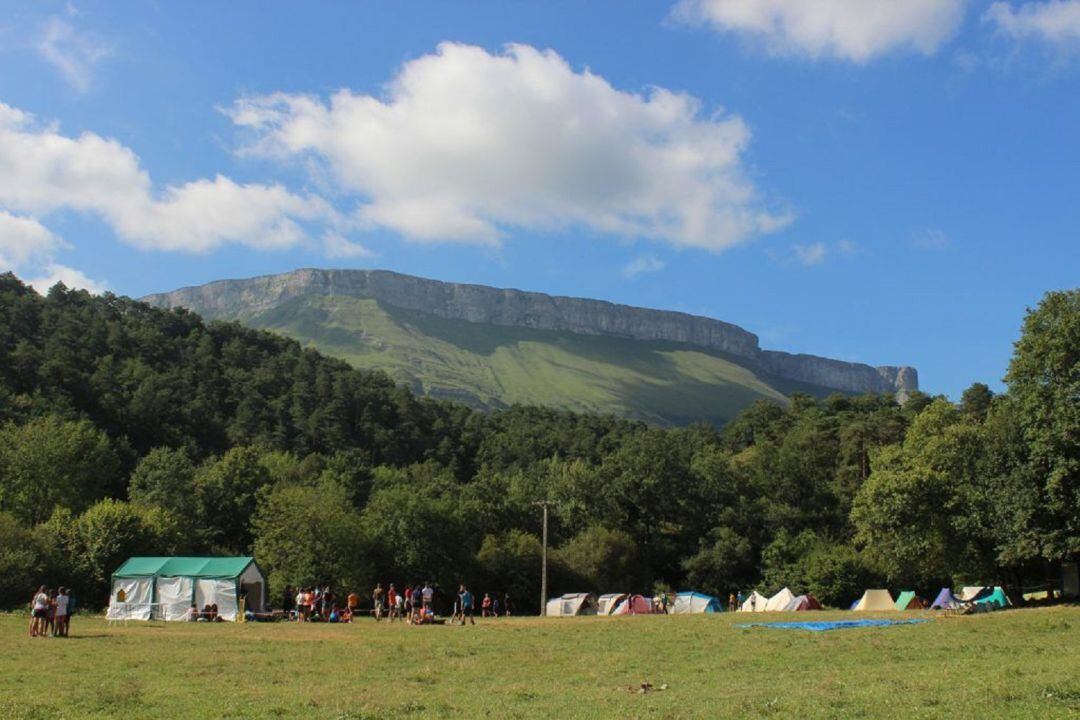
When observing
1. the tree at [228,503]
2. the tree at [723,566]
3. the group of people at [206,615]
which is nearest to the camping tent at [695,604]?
the tree at [723,566]

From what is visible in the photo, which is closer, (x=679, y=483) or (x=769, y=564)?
(x=769, y=564)

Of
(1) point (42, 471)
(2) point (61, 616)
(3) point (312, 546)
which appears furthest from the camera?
(1) point (42, 471)

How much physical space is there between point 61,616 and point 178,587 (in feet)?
56.7

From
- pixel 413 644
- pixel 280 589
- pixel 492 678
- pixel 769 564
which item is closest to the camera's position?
pixel 492 678

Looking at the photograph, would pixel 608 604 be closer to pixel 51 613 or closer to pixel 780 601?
pixel 780 601

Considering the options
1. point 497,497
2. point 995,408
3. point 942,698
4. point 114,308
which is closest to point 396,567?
point 497,497

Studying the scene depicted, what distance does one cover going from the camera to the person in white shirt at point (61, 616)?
99.8 ft

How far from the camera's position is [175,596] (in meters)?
47.3

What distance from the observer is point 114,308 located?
464 feet

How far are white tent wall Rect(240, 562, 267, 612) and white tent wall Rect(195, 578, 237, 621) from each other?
882 millimetres

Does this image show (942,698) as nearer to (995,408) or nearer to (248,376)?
(995,408)

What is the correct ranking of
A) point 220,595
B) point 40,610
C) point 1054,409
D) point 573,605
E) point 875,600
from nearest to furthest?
point 40,610
point 1054,409
point 220,595
point 875,600
point 573,605

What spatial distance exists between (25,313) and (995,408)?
10753 cm

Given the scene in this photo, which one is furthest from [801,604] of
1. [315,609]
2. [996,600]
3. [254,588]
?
[254,588]
